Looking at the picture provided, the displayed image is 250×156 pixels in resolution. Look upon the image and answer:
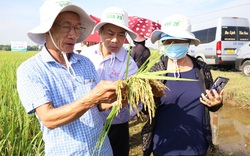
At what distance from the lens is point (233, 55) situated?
866 centimetres

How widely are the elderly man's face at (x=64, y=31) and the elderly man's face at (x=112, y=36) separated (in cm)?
44

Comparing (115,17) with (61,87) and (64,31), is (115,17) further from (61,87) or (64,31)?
(61,87)

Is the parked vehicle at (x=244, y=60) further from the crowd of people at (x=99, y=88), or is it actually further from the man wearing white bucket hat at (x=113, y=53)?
the man wearing white bucket hat at (x=113, y=53)

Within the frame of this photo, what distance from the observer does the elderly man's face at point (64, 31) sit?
127cm

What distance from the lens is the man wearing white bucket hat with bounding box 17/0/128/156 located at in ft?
3.50

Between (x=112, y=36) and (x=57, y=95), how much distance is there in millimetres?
723

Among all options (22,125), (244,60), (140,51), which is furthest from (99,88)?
(244,60)

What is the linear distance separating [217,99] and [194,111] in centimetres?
19

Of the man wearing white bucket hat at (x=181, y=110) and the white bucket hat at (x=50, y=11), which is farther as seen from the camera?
the man wearing white bucket hat at (x=181, y=110)

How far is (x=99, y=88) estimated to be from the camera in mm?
1002

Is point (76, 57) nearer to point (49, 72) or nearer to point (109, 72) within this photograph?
point (49, 72)

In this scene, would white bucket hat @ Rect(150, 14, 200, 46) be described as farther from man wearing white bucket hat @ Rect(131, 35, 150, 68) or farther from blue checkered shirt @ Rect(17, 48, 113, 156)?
man wearing white bucket hat @ Rect(131, 35, 150, 68)

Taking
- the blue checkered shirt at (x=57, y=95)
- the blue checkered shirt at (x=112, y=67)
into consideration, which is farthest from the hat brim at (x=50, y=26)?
the blue checkered shirt at (x=112, y=67)

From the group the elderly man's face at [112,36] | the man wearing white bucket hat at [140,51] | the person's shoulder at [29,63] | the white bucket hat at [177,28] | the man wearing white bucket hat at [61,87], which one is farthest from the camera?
the man wearing white bucket hat at [140,51]
